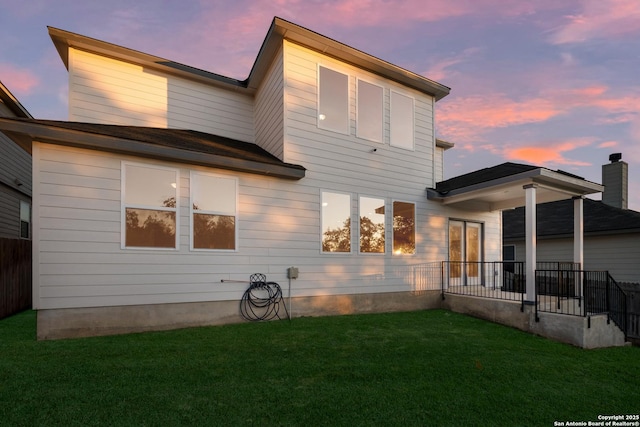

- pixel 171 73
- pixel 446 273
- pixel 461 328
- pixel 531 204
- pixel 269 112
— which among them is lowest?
pixel 461 328

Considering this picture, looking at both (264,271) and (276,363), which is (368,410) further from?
(264,271)

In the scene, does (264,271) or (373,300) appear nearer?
(264,271)

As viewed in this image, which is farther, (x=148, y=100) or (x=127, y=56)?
(x=148, y=100)

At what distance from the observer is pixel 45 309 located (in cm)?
492

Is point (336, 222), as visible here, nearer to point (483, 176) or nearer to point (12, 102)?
point (483, 176)

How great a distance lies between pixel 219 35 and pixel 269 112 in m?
4.46

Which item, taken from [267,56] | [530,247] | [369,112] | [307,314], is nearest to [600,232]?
[530,247]

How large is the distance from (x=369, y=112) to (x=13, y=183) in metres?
12.2

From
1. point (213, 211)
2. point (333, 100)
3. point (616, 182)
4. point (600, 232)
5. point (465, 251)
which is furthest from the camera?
point (616, 182)

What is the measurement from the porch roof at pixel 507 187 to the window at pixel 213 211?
559cm

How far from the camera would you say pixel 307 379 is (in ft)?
11.6

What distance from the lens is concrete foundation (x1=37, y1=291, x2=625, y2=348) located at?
5.08m

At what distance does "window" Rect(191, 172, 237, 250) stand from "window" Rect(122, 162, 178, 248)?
1.19ft

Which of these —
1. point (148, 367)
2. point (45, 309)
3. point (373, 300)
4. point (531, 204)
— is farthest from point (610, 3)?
point (45, 309)
